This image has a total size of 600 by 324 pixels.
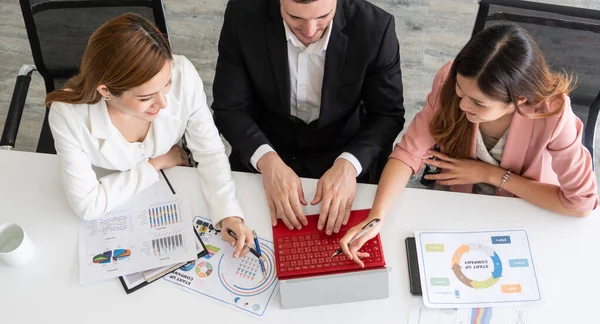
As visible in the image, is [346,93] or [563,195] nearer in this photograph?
[563,195]

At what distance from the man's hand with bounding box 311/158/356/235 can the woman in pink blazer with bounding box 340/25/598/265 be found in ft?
0.17

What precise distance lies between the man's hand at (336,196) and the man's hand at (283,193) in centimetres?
5

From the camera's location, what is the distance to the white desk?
4.24 ft

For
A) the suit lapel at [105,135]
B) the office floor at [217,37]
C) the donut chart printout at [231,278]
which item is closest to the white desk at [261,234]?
the donut chart printout at [231,278]

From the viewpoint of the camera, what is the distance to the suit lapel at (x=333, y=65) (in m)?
1.52

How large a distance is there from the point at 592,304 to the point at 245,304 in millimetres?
797

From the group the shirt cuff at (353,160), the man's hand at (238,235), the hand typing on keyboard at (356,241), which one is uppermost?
the shirt cuff at (353,160)

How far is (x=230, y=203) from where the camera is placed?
1.43m

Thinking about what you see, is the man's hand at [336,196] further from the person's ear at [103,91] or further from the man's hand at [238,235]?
the person's ear at [103,91]

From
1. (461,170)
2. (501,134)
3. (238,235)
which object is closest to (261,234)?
(238,235)

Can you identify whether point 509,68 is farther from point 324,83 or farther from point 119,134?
point 119,134

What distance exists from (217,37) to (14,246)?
5.77ft

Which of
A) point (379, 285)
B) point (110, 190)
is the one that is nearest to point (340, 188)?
point (379, 285)

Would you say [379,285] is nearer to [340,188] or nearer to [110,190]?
[340,188]
